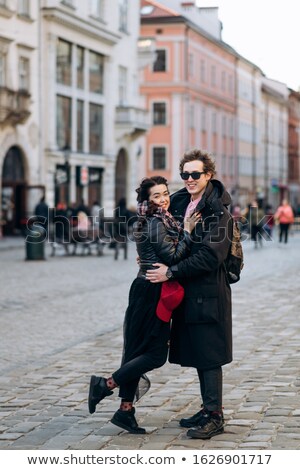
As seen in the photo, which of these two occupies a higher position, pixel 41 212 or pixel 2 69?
pixel 2 69

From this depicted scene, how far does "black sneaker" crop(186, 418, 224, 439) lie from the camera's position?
21.9 feet

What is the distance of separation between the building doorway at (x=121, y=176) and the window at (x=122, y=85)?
97.4 inches

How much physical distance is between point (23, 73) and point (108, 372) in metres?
34.5

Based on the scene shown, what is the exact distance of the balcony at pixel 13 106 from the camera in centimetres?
3972

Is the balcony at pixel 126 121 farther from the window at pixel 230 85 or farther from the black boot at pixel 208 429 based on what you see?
the black boot at pixel 208 429

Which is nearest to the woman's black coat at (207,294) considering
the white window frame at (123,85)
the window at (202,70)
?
the white window frame at (123,85)

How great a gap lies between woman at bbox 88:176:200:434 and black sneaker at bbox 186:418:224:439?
373 millimetres

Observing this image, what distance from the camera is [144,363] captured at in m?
6.86

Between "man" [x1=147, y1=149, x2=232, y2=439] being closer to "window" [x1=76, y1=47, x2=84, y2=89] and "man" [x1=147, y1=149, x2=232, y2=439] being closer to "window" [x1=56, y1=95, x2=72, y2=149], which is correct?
"window" [x1=56, y1=95, x2=72, y2=149]

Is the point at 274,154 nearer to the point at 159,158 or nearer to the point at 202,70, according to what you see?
the point at 202,70

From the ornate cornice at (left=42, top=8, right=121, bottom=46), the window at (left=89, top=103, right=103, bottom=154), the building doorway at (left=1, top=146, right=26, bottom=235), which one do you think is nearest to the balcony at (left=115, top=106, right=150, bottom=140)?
the window at (left=89, top=103, right=103, bottom=154)

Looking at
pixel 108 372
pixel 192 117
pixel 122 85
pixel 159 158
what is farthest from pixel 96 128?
pixel 108 372

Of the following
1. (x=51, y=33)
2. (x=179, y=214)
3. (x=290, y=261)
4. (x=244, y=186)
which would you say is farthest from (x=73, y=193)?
(x=179, y=214)
